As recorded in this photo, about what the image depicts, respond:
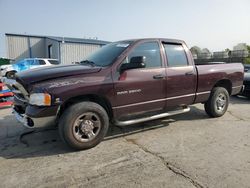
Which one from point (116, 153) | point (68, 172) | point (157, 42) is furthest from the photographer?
point (157, 42)

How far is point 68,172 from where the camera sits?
3.19 meters

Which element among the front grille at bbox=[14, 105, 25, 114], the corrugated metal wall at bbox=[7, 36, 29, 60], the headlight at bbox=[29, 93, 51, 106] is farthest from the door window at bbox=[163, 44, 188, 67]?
the corrugated metal wall at bbox=[7, 36, 29, 60]

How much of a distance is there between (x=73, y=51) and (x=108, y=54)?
24.1 metres

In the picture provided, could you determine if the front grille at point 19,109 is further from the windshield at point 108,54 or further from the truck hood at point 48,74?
the windshield at point 108,54

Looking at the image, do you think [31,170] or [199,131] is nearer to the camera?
[31,170]

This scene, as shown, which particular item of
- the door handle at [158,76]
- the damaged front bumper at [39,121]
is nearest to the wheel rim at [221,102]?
the door handle at [158,76]

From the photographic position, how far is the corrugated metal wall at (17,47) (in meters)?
28.2

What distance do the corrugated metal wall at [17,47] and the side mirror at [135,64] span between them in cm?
2812

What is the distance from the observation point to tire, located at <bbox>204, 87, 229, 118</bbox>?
578 cm

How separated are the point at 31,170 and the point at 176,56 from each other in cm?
362

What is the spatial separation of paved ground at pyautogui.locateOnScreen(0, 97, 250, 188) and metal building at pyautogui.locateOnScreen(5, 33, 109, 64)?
22902mm

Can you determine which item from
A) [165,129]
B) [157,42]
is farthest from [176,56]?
[165,129]

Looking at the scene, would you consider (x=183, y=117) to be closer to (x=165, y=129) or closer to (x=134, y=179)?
(x=165, y=129)

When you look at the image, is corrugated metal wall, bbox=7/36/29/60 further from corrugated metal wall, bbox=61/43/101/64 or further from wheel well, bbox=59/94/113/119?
wheel well, bbox=59/94/113/119
